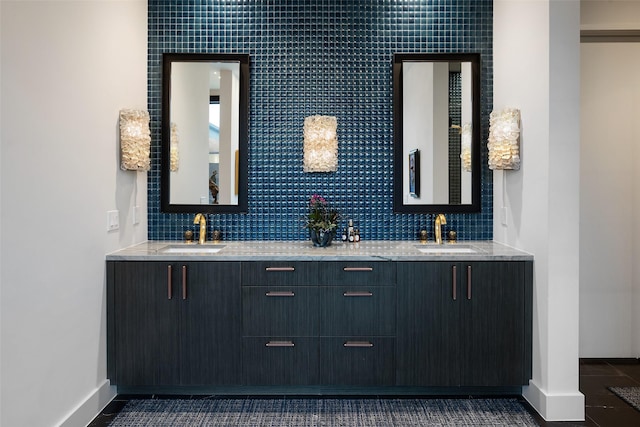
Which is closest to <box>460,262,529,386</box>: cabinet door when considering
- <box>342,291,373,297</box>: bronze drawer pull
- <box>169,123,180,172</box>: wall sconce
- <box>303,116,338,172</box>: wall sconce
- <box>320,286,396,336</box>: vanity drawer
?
<box>320,286,396,336</box>: vanity drawer

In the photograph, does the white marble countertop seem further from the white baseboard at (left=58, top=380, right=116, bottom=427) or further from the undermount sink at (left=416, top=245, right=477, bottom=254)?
the white baseboard at (left=58, top=380, right=116, bottom=427)

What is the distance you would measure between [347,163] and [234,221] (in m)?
0.88

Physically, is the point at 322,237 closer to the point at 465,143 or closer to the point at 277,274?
the point at 277,274

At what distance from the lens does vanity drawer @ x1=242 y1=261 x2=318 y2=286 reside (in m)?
2.69

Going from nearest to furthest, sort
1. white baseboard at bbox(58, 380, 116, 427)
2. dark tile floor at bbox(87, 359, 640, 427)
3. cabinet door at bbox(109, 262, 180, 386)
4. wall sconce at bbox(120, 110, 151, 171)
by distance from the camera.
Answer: white baseboard at bbox(58, 380, 116, 427) < dark tile floor at bbox(87, 359, 640, 427) < cabinet door at bbox(109, 262, 180, 386) < wall sconce at bbox(120, 110, 151, 171)

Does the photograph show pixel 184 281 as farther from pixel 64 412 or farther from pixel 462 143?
pixel 462 143

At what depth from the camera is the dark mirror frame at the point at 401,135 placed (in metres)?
3.22

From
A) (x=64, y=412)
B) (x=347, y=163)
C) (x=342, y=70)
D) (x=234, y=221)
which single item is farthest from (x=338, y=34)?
(x=64, y=412)

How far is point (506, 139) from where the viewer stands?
2.77 m

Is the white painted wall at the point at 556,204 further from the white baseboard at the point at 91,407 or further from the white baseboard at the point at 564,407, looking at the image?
the white baseboard at the point at 91,407

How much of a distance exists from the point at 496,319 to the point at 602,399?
79 centimetres

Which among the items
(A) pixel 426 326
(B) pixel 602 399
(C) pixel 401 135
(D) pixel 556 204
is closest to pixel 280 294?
(A) pixel 426 326

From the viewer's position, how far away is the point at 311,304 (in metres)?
2.70

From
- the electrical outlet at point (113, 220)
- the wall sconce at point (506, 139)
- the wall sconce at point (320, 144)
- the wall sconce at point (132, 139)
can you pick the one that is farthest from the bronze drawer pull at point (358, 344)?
the wall sconce at point (132, 139)
